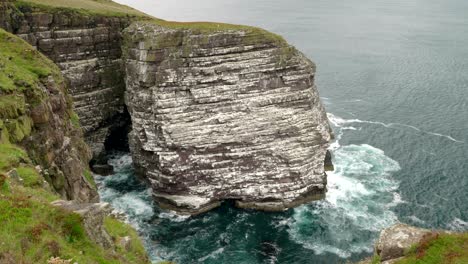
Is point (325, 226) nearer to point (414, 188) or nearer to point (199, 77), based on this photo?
point (414, 188)

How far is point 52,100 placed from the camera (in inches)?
1241

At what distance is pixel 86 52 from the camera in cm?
5625

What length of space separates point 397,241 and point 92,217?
1207cm

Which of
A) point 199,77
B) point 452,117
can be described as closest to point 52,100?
point 199,77

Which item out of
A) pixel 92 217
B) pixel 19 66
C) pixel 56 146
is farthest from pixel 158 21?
pixel 92 217

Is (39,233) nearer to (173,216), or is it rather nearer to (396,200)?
(173,216)

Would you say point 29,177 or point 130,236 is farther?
point 130,236

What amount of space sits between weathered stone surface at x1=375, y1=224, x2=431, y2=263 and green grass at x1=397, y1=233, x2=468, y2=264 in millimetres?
637

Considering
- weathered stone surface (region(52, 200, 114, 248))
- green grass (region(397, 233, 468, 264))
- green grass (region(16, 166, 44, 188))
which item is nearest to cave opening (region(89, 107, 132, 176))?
green grass (region(16, 166, 44, 188))

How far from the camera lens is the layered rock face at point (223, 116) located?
48250 mm

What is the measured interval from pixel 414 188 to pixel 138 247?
143 feet

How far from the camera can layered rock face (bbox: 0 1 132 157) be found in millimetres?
52031

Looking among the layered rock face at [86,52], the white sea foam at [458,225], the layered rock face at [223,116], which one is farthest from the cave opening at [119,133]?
the white sea foam at [458,225]

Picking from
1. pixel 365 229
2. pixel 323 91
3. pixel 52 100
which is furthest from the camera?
pixel 323 91
